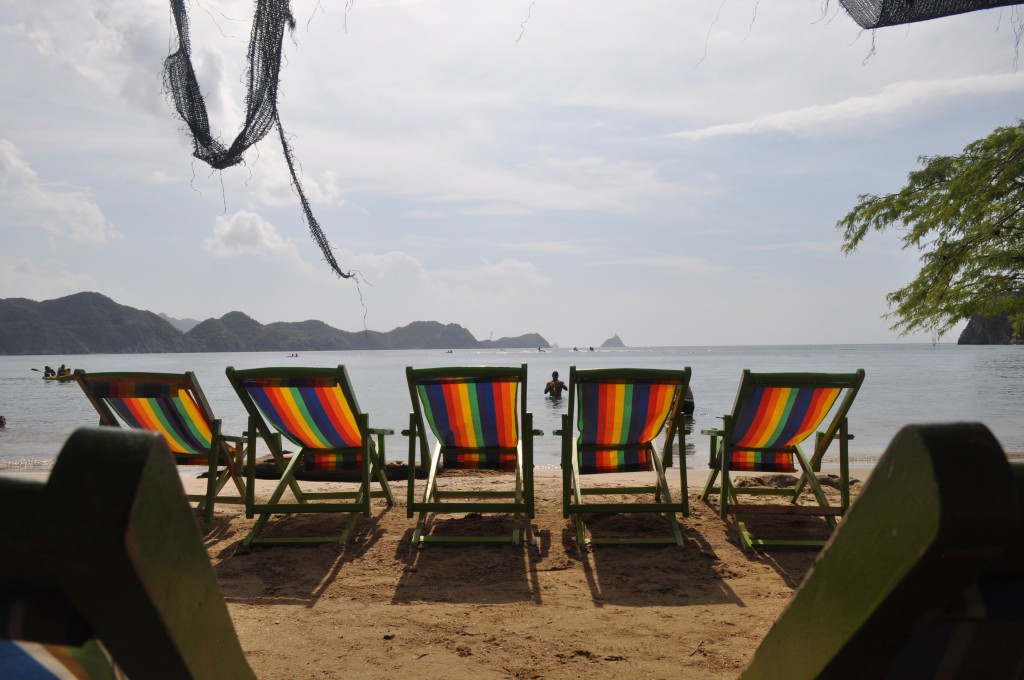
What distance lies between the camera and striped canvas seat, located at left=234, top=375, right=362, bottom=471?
4469 mm

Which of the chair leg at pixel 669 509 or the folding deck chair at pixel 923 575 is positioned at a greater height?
the folding deck chair at pixel 923 575

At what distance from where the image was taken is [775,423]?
4707 mm

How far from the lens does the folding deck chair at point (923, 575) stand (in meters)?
0.68

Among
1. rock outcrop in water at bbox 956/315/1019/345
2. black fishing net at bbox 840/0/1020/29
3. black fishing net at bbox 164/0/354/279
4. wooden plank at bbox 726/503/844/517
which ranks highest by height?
black fishing net at bbox 840/0/1020/29

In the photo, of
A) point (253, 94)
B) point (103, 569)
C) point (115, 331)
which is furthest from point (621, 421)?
point (115, 331)

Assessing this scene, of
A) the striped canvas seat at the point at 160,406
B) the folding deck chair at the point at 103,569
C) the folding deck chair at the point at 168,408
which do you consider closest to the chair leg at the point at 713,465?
the folding deck chair at the point at 168,408

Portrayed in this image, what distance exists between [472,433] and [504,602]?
1613 mm

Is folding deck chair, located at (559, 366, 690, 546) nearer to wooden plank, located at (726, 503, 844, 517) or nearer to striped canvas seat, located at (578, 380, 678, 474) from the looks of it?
striped canvas seat, located at (578, 380, 678, 474)

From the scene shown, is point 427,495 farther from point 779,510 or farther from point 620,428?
point 779,510

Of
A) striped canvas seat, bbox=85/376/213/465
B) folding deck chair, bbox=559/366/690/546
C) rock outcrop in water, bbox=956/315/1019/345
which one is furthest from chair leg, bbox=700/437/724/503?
rock outcrop in water, bbox=956/315/1019/345

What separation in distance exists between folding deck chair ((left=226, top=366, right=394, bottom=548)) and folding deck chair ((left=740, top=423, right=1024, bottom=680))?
3676mm

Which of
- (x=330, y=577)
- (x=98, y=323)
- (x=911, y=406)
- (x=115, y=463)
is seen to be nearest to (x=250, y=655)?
(x=330, y=577)

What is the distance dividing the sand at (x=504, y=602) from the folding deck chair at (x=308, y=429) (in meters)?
0.21

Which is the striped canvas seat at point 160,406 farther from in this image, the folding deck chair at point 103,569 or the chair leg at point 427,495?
the folding deck chair at point 103,569
